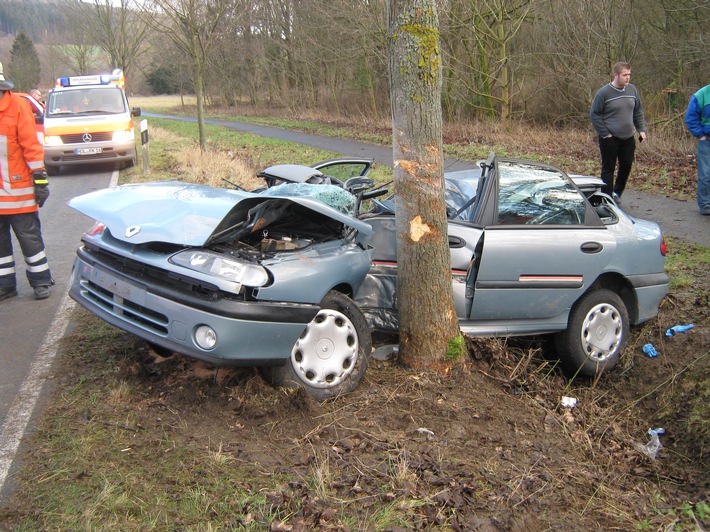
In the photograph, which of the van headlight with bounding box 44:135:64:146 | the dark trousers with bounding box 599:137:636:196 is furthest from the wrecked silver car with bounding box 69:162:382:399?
the van headlight with bounding box 44:135:64:146

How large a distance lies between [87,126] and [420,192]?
1208cm

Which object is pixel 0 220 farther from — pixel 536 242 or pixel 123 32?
pixel 123 32

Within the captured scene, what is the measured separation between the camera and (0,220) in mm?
6188

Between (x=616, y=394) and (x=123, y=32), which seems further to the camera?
(x=123, y=32)

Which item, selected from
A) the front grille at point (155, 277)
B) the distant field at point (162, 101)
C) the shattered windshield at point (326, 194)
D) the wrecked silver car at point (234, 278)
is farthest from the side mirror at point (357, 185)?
the distant field at point (162, 101)

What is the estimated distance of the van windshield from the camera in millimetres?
15359

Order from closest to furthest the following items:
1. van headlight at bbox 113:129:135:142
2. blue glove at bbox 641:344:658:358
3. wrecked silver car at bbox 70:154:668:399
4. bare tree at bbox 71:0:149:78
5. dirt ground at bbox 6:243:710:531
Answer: dirt ground at bbox 6:243:710:531
wrecked silver car at bbox 70:154:668:399
blue glove at bbox 641:344:658:358
van headlight at bbox 113:129:135:142
bare tree at bbox 71:0:149:78

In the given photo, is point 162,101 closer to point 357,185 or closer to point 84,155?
point 84,155

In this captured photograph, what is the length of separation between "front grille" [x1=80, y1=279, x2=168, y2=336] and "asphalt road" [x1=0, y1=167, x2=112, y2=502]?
671mm

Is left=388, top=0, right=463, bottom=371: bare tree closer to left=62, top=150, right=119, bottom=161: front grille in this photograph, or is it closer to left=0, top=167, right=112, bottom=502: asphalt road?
left=0, top=167, right=112, bottom=502: asphalt road

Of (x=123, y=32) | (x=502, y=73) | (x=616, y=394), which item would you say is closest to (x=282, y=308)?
(x=616, y=394)

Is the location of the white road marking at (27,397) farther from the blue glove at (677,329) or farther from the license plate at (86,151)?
the license plate at (86,151)

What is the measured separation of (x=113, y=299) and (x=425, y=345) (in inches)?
83.5

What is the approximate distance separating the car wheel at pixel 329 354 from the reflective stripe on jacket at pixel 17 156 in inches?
137
